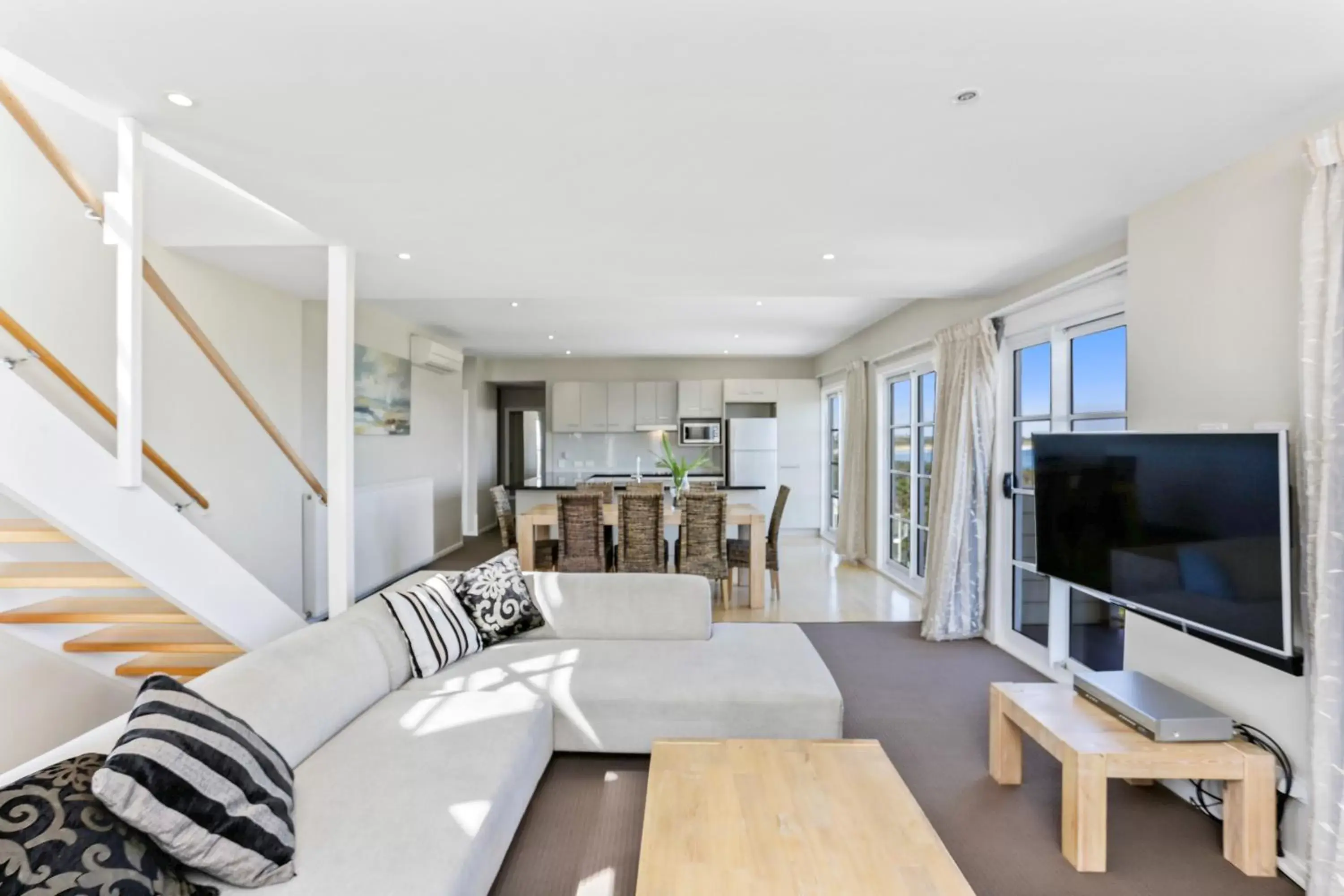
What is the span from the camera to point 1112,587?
2494 mm

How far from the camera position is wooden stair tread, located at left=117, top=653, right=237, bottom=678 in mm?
2990

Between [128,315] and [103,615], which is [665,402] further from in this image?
[128,315]

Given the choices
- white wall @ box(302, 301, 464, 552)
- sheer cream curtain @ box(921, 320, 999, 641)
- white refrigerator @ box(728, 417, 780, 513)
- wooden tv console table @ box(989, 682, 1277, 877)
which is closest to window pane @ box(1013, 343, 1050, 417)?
sheer cream curtain @ box(921, 320, 999, 641)

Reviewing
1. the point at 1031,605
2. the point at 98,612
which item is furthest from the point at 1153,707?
the point at 98,612

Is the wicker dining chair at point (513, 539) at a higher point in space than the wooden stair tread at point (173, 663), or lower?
higher

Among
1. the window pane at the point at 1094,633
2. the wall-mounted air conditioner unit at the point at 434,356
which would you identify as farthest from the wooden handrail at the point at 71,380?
the window pane at the point at 1094,633

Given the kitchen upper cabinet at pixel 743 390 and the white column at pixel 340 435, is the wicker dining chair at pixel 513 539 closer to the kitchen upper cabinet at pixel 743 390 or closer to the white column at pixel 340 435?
the white column at pixel 340 435

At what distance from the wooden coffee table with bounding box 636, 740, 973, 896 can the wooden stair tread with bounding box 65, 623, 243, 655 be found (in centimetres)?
225

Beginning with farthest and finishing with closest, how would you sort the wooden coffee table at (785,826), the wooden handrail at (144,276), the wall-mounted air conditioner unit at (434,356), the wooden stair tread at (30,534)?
the wall-mounted air conditioner unit at (434,356) < the wooden stair tread at (30,534) < the wooden handrail at (144,276) < the wooden coffee table at (785,826)

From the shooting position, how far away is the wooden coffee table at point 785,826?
1470mm

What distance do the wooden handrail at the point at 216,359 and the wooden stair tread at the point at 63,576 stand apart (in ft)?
3.62

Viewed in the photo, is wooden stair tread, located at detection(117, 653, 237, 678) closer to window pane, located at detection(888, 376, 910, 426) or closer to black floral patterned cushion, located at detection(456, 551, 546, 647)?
black floral patterned cushion, located at detection(456, 551, 546, 647)

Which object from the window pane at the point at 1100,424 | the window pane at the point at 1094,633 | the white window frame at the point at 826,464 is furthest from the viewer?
the white window frame at the point at 826,464

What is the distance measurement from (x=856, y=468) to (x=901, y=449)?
28.6 inches
